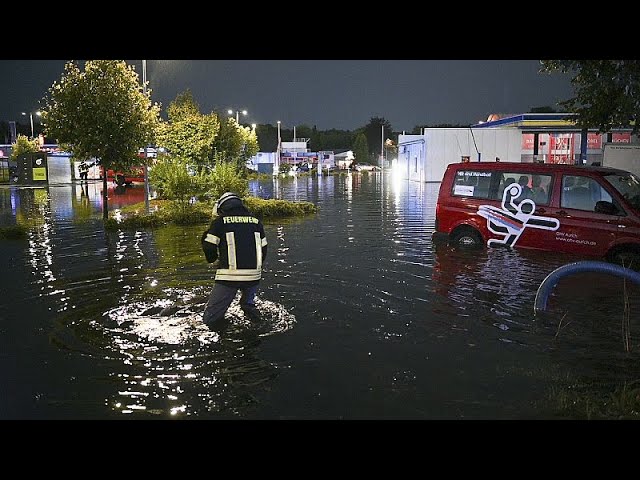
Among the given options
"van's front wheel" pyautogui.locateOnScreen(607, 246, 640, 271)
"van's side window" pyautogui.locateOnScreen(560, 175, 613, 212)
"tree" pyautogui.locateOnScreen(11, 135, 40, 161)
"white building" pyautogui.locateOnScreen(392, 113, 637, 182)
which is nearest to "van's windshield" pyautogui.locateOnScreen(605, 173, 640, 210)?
"van's side window" pyautogui.locateOnScreen(560, 175, 613, 212)

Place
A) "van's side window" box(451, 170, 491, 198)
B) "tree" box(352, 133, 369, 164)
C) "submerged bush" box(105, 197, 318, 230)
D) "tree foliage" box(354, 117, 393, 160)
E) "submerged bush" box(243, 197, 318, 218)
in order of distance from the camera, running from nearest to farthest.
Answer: "van's side window" box(451, 170, 491, 198) < "submerged bush" box(105, 197, 318, 230) < "submerged bush" box(243, 197, 318, 218) < "tree" box(352, 133, 369, 164) < "tree foliage" box(354, 117, 393, 160)

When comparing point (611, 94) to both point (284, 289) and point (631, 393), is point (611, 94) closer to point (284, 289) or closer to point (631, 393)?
point (284, 289)

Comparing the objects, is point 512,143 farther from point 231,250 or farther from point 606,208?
point 231,250

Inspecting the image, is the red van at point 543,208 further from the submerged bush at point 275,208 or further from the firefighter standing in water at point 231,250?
the submerged bush at point 275,208

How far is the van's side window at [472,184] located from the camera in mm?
13586

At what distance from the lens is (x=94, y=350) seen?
6953 mm

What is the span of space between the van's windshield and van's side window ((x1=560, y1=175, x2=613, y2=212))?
0.28m

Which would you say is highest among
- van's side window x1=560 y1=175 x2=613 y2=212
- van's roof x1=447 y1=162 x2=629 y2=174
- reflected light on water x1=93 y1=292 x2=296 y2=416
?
van's roof x1=447 y1=162 x2=629 y2=174

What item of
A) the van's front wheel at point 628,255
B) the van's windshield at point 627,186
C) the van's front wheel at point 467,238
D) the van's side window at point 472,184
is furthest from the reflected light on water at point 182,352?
the van's windshield at point 627,186

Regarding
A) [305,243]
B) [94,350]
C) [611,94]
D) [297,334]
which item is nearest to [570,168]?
[611,94]

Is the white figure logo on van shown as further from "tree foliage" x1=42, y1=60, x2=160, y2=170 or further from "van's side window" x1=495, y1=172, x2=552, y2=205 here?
"tree foliage" x1=42, y1=60, x2=160, y2=170

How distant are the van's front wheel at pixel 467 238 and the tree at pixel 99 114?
11225mm

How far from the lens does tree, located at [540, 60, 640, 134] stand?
11936 millimetres

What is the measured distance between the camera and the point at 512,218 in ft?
43.0
